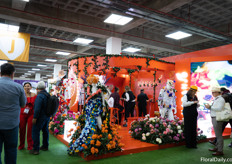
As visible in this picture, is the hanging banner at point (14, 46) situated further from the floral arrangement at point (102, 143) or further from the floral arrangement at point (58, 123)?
the floral arrangement at point (102, 143)

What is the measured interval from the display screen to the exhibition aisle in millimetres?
2489

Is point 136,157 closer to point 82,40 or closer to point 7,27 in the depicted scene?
point 82,40

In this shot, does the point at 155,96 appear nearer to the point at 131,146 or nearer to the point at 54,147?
the point at 131,146

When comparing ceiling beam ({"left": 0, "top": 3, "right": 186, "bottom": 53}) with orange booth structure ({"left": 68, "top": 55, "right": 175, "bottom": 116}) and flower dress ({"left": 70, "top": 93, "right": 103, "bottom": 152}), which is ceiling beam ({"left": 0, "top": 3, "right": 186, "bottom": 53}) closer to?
orange booth structure ({"left": 68, "top": 55, "right": 175, "bottom": 116})

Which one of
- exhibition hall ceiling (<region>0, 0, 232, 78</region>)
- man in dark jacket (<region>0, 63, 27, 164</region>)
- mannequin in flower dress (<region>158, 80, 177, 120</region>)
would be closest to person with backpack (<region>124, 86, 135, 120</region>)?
mannequin in flower dress (<region>158, 80, 177, 120</region>)

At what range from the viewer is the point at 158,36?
11719mm

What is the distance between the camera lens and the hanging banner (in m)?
8.16

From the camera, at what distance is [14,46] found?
8383 millimetres

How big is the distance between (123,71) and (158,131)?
618cm

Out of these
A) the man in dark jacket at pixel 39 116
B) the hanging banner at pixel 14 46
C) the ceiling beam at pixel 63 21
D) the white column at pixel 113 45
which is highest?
the ceiling beam at pixel 63 21

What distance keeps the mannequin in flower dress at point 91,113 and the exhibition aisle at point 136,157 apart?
1.13ft

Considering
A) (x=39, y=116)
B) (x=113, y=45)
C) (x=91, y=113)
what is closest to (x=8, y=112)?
(x=39, y=116)

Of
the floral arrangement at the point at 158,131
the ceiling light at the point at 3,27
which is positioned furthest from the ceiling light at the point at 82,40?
the floral arrangement at the point at 158,131

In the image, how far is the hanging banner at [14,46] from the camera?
8.16 m
